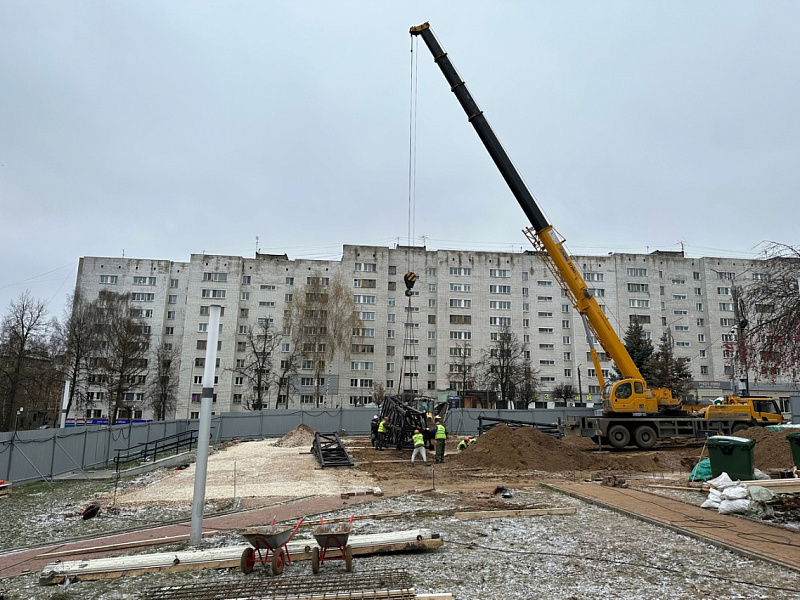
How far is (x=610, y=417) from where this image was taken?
2378 centimetres

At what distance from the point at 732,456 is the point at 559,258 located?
12032 millimetres

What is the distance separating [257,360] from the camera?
2275 inches

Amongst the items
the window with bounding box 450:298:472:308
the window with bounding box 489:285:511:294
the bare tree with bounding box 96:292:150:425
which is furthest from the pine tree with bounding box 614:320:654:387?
the bare tree with bounding box 96:292:150:425

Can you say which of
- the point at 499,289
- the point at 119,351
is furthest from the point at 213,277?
the point at 499,289

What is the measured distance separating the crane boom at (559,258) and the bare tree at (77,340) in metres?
37.3

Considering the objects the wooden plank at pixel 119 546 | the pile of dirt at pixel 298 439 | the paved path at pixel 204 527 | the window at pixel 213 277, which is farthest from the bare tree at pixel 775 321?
the window at pixel 213 277

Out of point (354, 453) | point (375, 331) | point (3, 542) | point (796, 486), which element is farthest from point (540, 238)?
point (375, 331)

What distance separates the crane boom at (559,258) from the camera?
72.8 ft

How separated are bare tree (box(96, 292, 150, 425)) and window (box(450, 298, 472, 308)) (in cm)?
3345

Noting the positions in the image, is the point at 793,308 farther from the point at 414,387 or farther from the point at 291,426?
the point at 414,387

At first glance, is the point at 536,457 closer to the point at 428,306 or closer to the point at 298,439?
the point at 298,439

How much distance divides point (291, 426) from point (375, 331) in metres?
27.2

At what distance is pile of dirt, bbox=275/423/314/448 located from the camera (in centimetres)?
2887

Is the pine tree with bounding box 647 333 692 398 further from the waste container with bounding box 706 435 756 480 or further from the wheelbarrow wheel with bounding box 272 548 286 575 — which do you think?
the wheelbarrow wheel with bounding box 272 548 286 575
